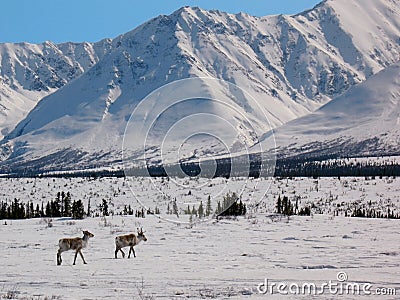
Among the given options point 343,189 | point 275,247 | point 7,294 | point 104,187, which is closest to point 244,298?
point 7,294

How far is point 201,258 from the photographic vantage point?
22.1 metres

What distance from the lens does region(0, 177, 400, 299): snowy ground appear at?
16094 mm

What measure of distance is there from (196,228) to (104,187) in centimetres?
3825

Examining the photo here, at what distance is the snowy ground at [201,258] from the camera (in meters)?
16.1

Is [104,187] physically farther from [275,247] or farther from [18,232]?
[275,247]

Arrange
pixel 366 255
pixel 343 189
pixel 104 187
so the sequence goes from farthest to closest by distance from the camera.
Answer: pixel 104 187, pixel 343 189, pixel 366 255

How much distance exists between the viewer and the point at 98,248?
25516 millimetres

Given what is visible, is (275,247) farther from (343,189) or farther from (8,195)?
(8,195)

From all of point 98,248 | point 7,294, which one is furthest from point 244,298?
point 98,248

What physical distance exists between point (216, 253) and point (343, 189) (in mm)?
42069

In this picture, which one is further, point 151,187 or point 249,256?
point 151,187

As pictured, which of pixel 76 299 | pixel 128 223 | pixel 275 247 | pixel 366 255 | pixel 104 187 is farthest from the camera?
pixel 104 187

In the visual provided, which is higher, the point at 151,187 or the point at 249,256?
the point at 151,187

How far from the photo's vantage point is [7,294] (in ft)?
48.8
